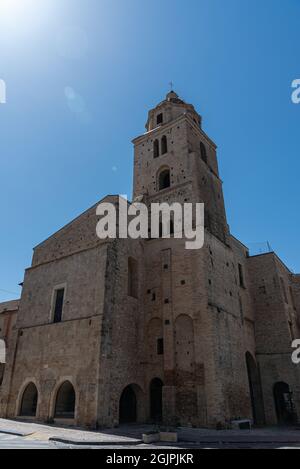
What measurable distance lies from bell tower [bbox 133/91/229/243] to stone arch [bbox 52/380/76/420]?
1227 centimetres

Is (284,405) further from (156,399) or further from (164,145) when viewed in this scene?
(164,145)

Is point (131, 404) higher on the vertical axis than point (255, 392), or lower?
lower

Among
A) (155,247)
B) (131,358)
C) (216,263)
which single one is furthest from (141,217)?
(131,358)

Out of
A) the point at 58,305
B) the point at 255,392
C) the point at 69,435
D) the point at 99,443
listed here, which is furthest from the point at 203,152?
the point at 99,443

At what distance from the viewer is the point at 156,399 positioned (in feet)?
57.2

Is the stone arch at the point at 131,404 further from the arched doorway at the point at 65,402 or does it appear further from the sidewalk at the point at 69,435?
the sidewalk at the point at 69,435

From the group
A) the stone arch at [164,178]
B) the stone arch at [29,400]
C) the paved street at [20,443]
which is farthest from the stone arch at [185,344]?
the stone arch at [164,178]

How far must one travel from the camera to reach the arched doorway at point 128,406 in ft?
55.3

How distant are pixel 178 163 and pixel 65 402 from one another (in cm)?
1647

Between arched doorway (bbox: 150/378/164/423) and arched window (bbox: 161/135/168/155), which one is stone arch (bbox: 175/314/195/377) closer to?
arched doorway (bbox: 150/378/164/423)

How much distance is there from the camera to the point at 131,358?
17.0 meters

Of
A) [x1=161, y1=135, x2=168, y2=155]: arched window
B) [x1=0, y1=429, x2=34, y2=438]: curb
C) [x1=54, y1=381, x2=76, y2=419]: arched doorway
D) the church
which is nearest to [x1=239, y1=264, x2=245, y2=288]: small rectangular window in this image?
the church
